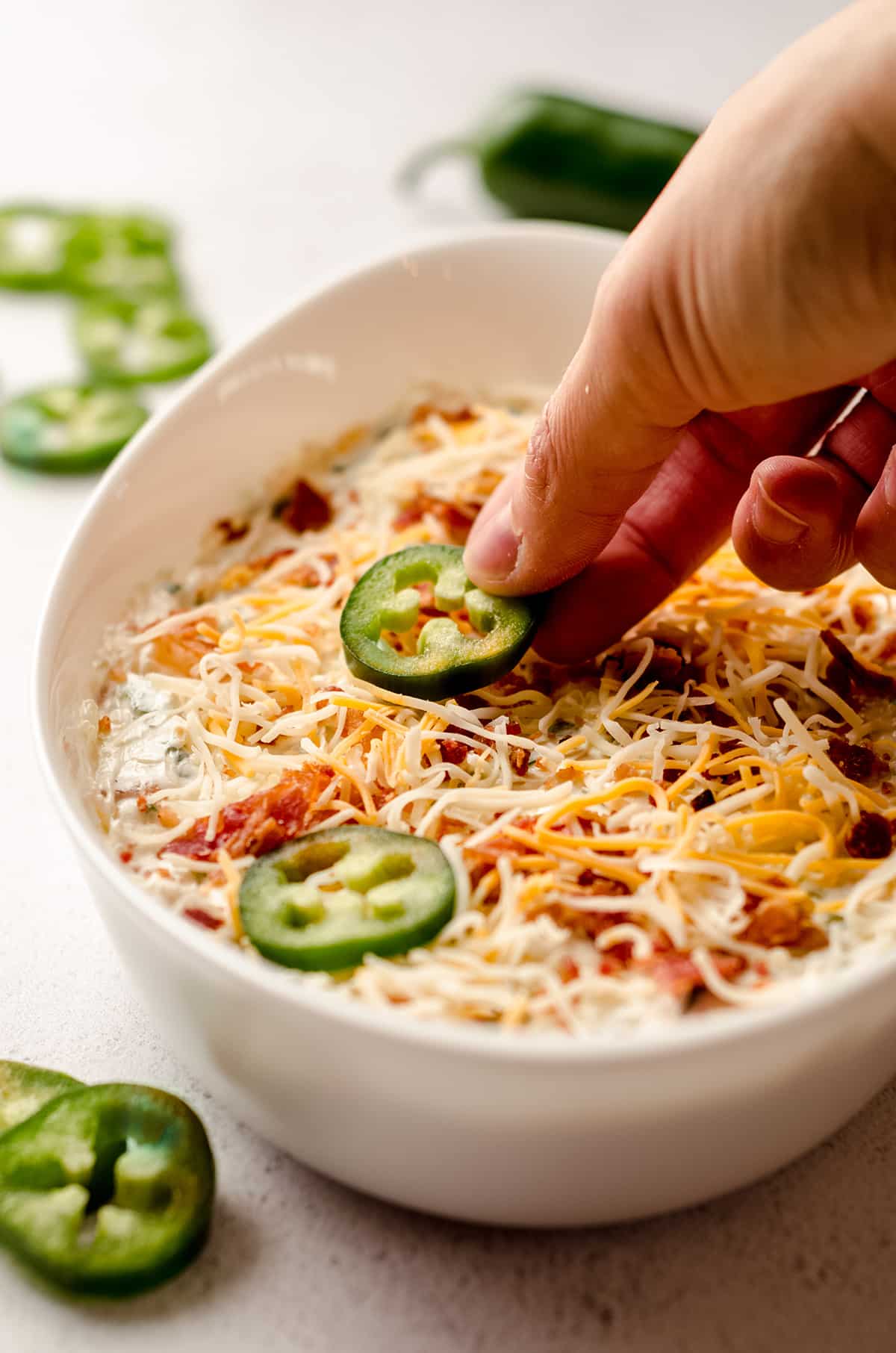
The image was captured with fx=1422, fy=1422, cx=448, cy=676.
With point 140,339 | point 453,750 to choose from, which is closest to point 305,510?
point 453,750

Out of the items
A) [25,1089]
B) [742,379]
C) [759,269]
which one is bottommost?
[25,1089]

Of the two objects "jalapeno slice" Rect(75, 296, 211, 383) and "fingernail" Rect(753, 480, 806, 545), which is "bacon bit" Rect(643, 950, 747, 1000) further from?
"jalapeno slice" Rect(75, 296, 211, 383)

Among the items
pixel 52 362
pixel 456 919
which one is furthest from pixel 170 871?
pixel 52 362

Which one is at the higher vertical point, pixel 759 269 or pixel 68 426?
pixel 759 269

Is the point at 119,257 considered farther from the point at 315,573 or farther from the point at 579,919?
the point at 579,919

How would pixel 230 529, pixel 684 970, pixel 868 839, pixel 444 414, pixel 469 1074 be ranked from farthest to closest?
pixel 444 414 → pixel 230 529 → pixel 868 839 → pixel 684 970 → pixel 469 1074

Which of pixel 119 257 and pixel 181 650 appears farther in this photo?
pixel 119 257

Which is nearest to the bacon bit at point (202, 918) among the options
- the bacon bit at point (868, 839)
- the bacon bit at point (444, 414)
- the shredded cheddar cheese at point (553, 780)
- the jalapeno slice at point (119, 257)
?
the shredded cheddar cheese at point (553, 780)
